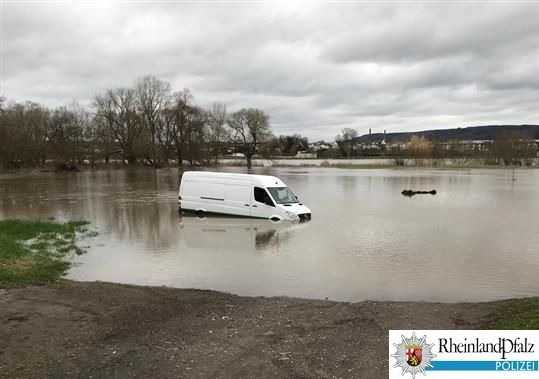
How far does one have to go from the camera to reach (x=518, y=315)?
720 centimetres

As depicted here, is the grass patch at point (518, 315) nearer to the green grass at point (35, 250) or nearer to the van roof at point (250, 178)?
the green grass at point (35, 250)

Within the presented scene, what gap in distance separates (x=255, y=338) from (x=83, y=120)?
93940 mm

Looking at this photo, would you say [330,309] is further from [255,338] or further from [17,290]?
[17,290]

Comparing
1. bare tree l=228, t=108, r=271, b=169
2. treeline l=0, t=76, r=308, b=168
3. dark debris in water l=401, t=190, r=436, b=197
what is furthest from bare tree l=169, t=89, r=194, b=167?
dark debris in water l=401, t=190, r=436, b=197

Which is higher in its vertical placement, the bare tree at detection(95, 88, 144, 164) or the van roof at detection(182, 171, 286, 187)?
the bare tree at detection(95, 88, 144, 164)

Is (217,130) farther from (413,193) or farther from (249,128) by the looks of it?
(413,193)

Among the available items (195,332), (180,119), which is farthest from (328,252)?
(180,119)

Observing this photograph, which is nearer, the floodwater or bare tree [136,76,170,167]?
the floodwater

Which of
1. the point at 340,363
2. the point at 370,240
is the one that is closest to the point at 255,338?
the point at 340,363

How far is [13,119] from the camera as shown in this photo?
74.1 m

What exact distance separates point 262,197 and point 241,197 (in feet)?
3.79

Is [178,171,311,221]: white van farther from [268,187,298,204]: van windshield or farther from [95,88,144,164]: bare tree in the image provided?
[95,88,144,164]: bare tree

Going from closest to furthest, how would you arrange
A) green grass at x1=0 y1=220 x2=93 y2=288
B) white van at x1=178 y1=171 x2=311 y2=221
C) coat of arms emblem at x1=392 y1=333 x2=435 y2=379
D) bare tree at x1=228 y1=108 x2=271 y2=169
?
coat of arms emblem at x1=392 y1=333 x2=435 y2=379 → green grass at x1=0 y1=220 x2=93 y2=288 → white van at x1=178 y1=171 x2=311 y2=221 → bare tree at x1=228 y1=108 x2=271 y2=169

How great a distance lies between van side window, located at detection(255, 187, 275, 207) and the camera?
2097 centimetres
